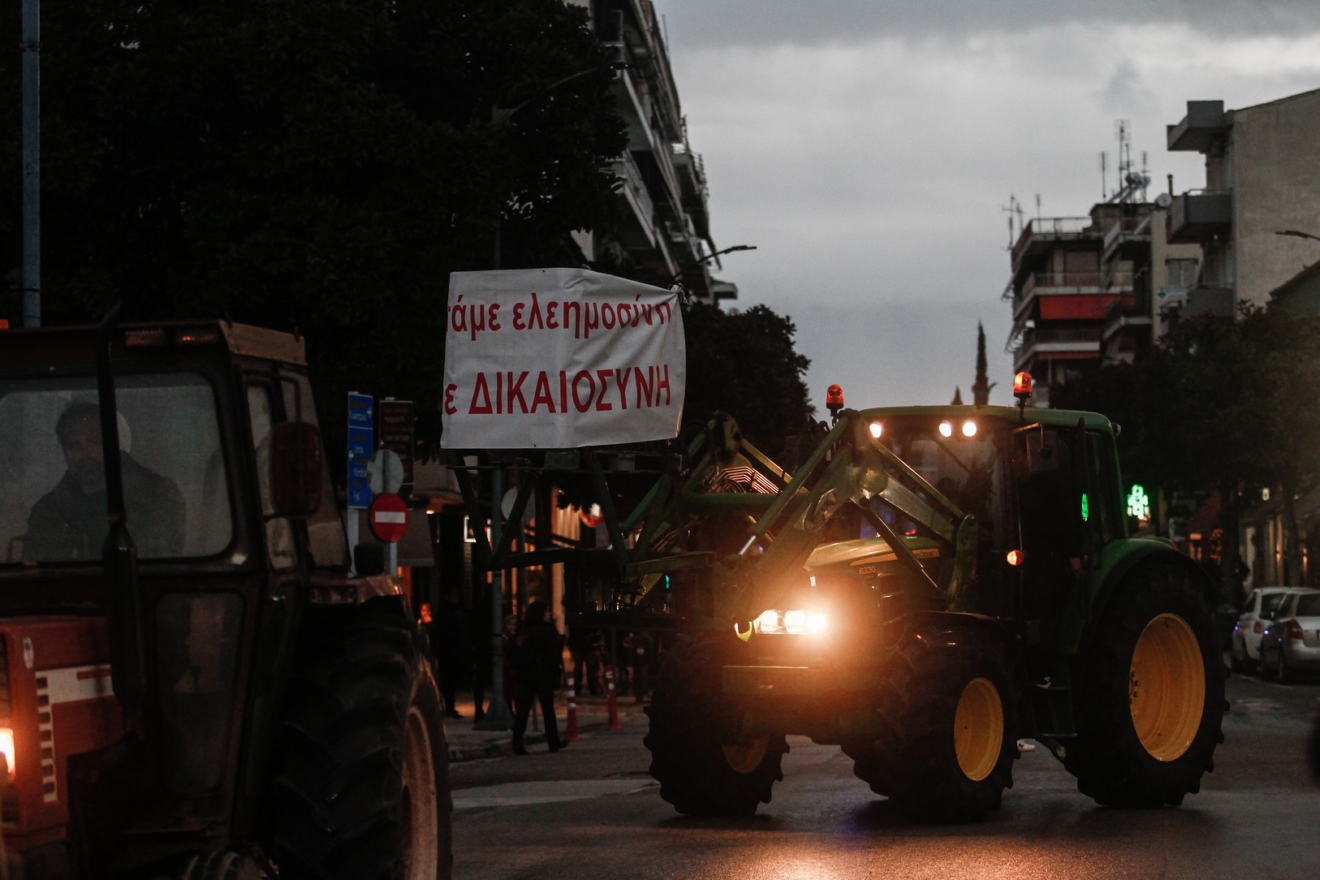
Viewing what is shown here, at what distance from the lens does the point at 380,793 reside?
663 centimetres

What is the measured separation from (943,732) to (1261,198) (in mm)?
63644

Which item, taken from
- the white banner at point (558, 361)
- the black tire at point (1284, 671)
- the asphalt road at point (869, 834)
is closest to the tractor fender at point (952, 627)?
the asphalt road at point (869, 834)

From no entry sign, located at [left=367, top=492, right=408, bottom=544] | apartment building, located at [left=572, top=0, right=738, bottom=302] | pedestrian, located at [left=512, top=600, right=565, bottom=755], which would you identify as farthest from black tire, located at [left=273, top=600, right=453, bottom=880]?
apartment building, located at [left=572, top=0, right=738, bottom=302]

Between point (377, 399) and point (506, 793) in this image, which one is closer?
point (506, 793)

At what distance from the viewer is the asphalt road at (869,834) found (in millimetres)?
10086

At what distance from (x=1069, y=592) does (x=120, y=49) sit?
52.4 ft

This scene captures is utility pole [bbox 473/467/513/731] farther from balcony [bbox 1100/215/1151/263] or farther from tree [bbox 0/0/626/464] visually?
balcony [bbox 1100/215/1151/263]

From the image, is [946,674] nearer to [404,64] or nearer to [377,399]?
[377,399]

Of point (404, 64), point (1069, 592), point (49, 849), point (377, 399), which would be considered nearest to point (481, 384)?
point (1069, 592)

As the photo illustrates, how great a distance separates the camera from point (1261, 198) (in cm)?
Answer: 7156

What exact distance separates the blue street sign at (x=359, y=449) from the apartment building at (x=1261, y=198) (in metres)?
54.8

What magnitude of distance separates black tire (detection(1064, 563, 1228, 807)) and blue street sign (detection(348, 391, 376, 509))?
900cm

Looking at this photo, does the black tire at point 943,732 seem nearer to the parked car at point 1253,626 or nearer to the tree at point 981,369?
the parked car at point 1253,626

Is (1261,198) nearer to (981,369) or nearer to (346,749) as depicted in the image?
(346,749)
